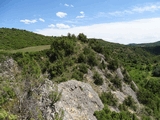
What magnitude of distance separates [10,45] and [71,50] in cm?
2208

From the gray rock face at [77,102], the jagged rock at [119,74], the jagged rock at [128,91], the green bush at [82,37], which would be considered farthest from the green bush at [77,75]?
the green bush at [82,37]

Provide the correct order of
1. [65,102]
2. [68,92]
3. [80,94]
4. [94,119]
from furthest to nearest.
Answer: [80,94], [68,92], [94,119], [65,102]

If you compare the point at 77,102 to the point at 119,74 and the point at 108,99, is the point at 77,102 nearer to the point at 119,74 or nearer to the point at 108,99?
the point at 108,99

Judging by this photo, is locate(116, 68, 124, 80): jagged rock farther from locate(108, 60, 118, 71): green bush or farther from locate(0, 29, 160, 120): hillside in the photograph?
locate(108, 60, 118, 71): green bush

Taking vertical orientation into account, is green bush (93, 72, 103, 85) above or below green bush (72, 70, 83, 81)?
below

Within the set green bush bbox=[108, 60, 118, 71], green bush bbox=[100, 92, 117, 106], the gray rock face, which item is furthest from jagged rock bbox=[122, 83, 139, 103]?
the gray rock face

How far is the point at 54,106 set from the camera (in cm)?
877

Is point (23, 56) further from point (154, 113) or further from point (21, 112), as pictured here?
point (154, 113)

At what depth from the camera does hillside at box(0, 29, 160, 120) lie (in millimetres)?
7674

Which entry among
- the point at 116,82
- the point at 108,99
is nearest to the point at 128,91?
the point at 116,82

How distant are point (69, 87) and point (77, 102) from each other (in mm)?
1691

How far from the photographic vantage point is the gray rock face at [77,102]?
10.3 metres

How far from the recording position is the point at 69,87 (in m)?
13.7

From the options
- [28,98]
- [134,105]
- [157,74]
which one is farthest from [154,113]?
[157,74]
